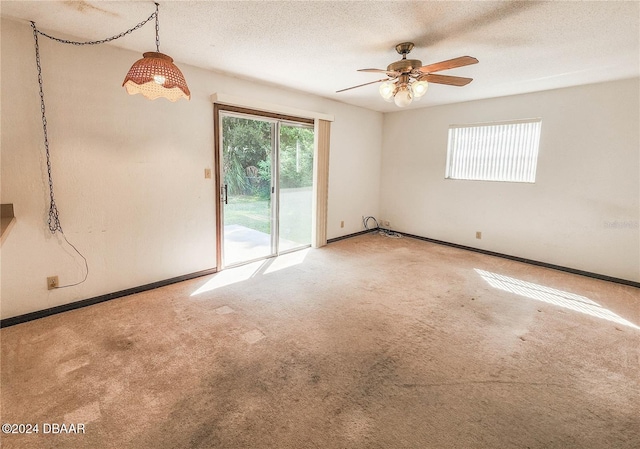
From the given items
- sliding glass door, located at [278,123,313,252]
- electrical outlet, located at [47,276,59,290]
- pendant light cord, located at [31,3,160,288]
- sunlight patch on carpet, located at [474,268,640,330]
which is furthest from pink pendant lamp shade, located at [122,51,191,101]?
sunlight patch on carpet, located at [474,268,640,330]

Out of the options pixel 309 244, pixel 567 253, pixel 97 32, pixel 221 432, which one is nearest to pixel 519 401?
pixel 221 432

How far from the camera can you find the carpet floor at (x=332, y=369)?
1.67 meters

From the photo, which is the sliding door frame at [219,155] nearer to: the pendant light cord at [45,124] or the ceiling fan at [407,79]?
the pendant light cord at [45,124]

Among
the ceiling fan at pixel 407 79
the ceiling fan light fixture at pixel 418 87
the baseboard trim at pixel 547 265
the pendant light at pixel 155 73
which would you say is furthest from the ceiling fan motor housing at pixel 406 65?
the baseboard trim at pixel 547 265

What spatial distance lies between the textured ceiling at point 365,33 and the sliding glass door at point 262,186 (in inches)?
32.9

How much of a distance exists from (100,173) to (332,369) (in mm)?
2815

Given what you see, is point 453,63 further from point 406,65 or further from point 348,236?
point 348,236

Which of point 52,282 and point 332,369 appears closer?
point 332,369

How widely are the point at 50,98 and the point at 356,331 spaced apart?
10.9ft

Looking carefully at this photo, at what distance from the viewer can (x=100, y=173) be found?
3008 millimetres

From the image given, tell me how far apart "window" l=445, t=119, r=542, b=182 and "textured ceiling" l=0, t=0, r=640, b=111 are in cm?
100

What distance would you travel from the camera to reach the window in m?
4.56

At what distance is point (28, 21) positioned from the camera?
248 centimetres

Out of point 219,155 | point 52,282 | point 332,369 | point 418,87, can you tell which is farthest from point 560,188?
point 52,282
